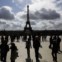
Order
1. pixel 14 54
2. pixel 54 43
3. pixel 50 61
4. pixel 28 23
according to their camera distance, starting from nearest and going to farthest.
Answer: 1. pixel 14 54
2. pixel 54 43
3. pixel 50 61
4. pixel 28 23

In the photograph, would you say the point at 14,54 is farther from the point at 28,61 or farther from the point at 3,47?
the point at 28,61

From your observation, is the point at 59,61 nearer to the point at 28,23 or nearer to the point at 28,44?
the point at 28,44

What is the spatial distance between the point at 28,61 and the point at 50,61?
2.16 meters

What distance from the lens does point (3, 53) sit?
1786 cm

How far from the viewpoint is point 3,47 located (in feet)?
58.3

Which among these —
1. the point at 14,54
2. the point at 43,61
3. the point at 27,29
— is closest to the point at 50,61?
the point at 43,61

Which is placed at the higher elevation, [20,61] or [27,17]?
[27,17]

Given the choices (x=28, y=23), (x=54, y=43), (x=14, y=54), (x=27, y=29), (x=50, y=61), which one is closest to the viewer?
(x=14, y=54)

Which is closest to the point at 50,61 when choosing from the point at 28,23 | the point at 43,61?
the point at 43,61

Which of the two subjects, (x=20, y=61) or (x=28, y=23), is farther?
(x=28, y=23)

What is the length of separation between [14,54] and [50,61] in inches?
173

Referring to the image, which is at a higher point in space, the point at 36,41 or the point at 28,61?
the point at 36,41

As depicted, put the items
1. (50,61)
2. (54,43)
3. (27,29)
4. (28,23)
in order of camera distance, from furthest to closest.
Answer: (28,23) < (27,29) < (50,61) < (54,43)

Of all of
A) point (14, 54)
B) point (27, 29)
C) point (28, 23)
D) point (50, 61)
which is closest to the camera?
point (14, 54)
